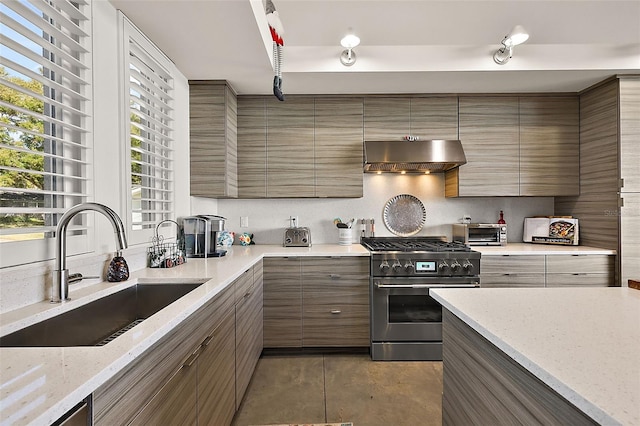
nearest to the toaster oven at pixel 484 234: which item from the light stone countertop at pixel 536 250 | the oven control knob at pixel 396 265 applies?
the light stone countertop at pixel 536 250

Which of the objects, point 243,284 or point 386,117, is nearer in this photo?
point 243,284

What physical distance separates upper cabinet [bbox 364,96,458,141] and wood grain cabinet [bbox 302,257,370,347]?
4.17 feet

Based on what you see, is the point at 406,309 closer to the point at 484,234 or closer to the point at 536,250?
the point at 484,234

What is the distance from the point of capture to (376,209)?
3510 mm

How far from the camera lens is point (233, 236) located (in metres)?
3.46

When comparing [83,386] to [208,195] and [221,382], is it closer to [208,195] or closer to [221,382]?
[221,382]

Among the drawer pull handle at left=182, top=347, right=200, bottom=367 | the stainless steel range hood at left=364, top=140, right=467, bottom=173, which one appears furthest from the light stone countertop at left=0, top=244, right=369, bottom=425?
the stainless steel range hood at left=364, top=140, right=467, bottom=173

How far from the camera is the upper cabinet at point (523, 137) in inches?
126

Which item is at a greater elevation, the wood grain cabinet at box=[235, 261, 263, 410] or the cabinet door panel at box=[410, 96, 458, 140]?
the cabinet door panel at box=[410, 96, 458, 140]

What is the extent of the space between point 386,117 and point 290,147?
96cm

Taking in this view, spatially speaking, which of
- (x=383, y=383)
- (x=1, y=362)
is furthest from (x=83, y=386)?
(x=383, y=383)

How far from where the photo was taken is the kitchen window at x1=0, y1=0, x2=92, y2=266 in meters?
1.15

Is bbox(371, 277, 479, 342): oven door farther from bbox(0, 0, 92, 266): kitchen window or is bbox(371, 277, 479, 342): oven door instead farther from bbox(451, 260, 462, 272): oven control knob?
bbox(0, 0, 92, 266): kitchen window

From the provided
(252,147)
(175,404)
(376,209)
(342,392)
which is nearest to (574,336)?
(175,404)
